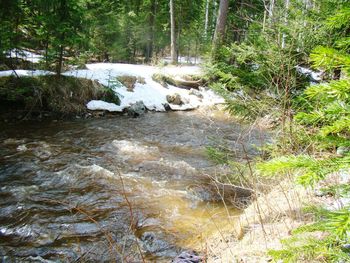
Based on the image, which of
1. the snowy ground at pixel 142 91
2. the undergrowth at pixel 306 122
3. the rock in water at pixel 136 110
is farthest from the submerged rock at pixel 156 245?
the rock in water at pixel 136 110

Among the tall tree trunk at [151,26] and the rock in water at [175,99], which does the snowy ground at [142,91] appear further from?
the tall tree trunk at [151,26]

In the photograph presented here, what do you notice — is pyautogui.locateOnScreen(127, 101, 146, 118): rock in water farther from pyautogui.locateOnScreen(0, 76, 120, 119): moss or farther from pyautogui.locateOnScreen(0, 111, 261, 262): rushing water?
pyautogui.locateOnScreen(0, 111, 261, 262): rushing water

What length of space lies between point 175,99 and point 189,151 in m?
7.00

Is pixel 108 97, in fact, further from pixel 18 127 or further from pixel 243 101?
pixel 243 101

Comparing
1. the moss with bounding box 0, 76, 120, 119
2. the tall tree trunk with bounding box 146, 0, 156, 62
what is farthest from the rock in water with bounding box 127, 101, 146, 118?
the tall tree trunk with bounding box 146, 0, 156, 62

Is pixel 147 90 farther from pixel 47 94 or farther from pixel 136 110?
pixel 47 94

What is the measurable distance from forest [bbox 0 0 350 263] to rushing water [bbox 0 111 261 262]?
3 cm

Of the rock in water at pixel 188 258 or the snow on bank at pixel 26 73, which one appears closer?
the rock in water at pixel 188 258

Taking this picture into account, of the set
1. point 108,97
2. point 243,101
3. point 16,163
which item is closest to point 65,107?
point 108,97

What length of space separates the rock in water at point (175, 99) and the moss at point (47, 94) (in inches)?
161

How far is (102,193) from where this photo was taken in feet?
18.9

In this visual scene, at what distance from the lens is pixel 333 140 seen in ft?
4.71

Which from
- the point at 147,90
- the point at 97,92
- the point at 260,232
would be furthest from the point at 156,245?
the point at 147,90

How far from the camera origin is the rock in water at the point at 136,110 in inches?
509
